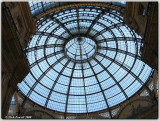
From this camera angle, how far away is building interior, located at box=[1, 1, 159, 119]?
24500mm

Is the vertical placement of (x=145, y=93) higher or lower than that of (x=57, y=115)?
higher

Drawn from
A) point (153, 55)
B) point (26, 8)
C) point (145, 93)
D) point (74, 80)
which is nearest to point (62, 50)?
point (74, 80)

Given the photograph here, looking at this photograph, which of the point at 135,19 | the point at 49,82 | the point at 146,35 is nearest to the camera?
the point at 146,35

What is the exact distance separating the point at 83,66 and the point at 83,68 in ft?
1.48

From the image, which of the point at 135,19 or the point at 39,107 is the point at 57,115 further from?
the point at 135,19

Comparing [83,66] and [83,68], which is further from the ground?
[83,66]

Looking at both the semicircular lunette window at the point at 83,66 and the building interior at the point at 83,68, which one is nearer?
the building interior at the point at 83,68

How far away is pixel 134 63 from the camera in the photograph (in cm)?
3069

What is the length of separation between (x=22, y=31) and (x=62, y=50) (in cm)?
1509

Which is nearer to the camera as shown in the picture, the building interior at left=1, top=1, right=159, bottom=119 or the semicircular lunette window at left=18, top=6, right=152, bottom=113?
the building interior at left=1, top=1, right=159, bottom=119

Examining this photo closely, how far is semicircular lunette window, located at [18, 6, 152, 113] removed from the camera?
2908 centimetres

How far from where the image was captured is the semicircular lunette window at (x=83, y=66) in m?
29.1

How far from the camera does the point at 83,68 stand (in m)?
34.9

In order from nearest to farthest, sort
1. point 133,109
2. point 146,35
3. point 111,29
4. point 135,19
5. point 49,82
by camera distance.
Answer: point 146,35 < point 135,19 < point 133,109 < point 111,29 < point 49,82
